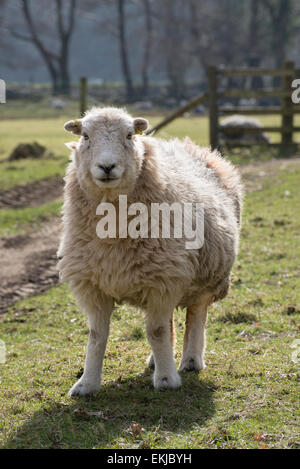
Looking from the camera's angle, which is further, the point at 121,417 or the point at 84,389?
the point at 84,389

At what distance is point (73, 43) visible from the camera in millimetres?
86500

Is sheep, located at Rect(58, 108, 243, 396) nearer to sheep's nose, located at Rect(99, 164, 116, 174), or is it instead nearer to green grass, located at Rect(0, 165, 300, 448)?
sheep's nose, located at Rect(99, 164, 116, 174)

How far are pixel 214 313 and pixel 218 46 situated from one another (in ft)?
143

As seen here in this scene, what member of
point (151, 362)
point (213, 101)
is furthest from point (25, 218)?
point (151, 362)

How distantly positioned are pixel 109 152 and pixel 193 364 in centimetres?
158

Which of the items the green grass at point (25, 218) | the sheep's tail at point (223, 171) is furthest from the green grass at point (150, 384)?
the green grass at point (25, 218)

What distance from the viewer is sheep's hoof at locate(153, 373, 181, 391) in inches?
163

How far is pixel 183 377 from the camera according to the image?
4.42 m

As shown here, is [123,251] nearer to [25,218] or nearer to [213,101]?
[25,218]

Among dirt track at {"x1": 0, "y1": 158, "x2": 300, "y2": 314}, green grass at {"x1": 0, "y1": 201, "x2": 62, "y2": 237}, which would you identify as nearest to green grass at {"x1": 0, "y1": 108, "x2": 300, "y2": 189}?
dirt track at {"x1": 0, "y1": 158, "x2": 300, "y2": 314}

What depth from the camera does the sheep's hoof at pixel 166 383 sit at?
415cm

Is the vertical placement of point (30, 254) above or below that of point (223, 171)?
below

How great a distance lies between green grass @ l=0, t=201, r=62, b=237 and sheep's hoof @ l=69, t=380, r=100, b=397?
527 centimetres
